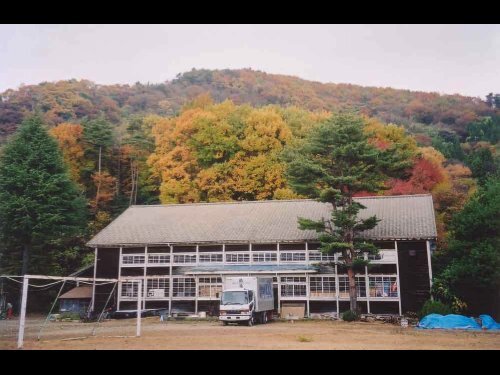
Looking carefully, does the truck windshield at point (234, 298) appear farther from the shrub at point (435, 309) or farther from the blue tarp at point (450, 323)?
the shrub at point (435, 309)

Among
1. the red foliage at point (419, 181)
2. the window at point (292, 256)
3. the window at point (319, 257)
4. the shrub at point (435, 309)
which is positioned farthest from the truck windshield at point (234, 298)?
the red foliage at point (419, 181)

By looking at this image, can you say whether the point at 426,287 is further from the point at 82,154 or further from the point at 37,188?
the point at 82,154

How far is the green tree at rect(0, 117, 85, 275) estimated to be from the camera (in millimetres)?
31328

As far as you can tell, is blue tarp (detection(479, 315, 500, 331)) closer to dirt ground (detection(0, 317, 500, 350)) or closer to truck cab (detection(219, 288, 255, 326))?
dirt ground (detection(0, 317, 500, 350))

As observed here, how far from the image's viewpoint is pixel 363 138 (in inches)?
944

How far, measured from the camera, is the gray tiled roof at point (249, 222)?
2634 cm

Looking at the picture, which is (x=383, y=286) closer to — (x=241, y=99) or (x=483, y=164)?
(x=483, y=164)

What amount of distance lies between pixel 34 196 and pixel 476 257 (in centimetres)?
2814

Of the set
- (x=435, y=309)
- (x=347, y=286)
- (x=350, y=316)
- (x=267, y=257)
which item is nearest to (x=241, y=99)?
(x=267, y=257)

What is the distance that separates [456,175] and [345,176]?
71.6ft

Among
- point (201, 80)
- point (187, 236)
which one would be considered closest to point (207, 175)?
point (187, 236)

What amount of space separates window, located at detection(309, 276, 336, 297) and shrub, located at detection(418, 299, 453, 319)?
5.28 m

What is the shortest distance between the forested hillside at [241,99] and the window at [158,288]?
2190 cm

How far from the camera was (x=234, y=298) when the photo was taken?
21.5 m
